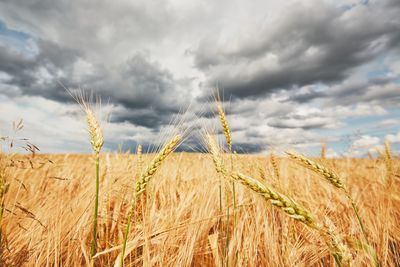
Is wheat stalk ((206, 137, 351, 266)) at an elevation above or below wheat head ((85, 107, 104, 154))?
below

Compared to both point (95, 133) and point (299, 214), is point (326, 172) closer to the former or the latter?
point (299, 214)

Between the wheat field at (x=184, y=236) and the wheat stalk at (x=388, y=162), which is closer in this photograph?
the wheat field at (x=184, y=236)

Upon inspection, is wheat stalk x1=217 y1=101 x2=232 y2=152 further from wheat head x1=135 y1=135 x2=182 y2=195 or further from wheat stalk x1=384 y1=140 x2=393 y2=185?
wheat stalk x1=384 y1=140 x2=393 y2=185

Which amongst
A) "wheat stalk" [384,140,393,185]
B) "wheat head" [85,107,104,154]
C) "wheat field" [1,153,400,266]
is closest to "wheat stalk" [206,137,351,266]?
"wheat field" [1,153,400,266]

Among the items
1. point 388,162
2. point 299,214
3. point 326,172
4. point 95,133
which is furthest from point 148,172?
point 388,162

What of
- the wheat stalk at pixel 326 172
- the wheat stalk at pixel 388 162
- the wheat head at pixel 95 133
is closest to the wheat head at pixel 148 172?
the wheat head at pixel 95 133

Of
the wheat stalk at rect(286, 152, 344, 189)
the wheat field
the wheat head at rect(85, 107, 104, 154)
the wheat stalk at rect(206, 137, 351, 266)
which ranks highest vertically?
the wheat head at rect(85, 107, 104, 154)

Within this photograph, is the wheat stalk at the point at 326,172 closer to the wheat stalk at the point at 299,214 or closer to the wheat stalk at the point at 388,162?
the wheat stalk at the point at 299,214

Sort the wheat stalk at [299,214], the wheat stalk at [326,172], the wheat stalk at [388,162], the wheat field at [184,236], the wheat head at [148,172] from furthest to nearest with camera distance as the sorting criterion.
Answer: the wheat stalk at [388,162], the wheat field at [184,236], the wheat stalk at [326,172], the wheat head at [148,172], the wheat stalk at [299,214]

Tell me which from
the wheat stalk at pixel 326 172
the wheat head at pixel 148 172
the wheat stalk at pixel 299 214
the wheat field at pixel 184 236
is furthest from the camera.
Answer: the wheat field at pixel 184 236

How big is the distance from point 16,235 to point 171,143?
1.22m

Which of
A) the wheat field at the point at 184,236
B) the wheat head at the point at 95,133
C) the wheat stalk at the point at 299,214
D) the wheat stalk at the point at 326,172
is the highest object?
the wheat head at the point at 95,133

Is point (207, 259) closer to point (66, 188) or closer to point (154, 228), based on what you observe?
point (154, 228)

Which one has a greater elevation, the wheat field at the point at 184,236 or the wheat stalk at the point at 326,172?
the wheat stalk at the point at 326,172
